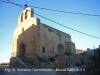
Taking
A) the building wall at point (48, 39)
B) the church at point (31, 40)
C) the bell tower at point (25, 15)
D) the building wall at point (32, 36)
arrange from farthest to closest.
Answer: the bell tower at point (25, 15) < the building wall at point (48, 39) < the building wall at point (32, 36) < the church at point (31, 40)

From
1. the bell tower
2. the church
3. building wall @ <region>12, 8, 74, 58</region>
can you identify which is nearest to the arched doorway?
the church

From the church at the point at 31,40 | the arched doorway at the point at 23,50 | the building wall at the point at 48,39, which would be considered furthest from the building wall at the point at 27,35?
the building wall at the point at 48,39

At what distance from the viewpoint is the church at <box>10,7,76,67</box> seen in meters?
21.1

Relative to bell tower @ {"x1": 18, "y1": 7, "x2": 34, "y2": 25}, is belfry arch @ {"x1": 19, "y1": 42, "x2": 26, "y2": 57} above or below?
below

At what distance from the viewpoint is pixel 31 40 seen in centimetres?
2188

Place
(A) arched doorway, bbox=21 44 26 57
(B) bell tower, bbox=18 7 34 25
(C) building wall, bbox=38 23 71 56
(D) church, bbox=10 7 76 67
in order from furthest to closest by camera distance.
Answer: (A) arched doorway, bbox=21 44 26 57 → (B) bell tower, bbox=18 7 34 25 → (C) building wall, bbox=38 23 71 56 → (D) church, bbox=10 7 76 67

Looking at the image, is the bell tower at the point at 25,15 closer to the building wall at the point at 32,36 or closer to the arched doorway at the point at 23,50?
the building wall at the point at 32,36

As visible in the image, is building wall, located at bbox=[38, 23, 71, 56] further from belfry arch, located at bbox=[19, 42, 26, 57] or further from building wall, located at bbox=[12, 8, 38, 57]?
belfry arch, located at bbox=[19, 42, 26, 57]

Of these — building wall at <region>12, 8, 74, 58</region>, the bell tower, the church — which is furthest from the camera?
the bell tower

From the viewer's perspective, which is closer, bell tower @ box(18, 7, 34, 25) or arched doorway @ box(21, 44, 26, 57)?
bell tower @ box(18, 7, 34, 25)

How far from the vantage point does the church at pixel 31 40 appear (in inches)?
829

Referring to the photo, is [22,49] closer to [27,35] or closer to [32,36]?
[27,35]

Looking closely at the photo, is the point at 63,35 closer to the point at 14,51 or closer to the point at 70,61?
the point at 70,61

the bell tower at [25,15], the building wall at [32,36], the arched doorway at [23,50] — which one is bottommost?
the arched doorway at [23,50]
